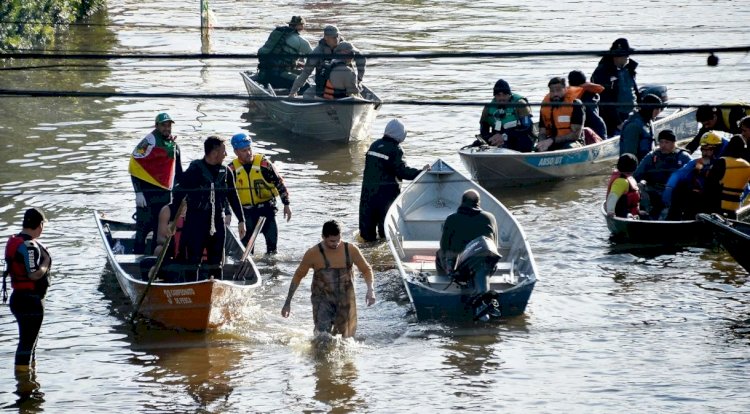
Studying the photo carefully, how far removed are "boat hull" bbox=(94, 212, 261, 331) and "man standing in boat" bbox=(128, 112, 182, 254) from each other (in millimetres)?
452

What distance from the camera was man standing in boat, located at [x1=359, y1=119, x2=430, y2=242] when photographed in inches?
603

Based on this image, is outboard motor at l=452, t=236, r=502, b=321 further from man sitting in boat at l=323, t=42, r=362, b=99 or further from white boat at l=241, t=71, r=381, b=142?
white boat at l=241, t=71, r=381, b=142

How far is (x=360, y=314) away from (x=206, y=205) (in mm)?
2251

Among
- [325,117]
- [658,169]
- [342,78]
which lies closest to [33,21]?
[325,117]

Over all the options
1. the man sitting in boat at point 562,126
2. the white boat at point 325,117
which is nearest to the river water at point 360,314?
the white boat at point 325,117

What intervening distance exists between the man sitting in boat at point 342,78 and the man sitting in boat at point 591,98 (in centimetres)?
355

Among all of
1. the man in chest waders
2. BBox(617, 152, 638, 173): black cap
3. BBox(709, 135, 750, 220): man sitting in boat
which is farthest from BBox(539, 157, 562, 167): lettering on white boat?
the man in chest waders

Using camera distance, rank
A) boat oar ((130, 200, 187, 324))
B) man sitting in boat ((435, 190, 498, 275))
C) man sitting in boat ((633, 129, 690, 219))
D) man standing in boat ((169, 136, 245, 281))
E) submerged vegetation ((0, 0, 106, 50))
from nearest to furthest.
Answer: boat oar ((130, 200, 187, 324)) → man standing in boat ((169, 136, 245, 281)) → man sitting in boat ((435, 190, 498, 275)) → man sitting in boat ((633, 129, 690, 219)) → submerged vegetation ((0, 0, 106, 50))

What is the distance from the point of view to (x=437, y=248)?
1453 centimetres

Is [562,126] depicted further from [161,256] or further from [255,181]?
[161,256]

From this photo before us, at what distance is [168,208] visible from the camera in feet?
41.9

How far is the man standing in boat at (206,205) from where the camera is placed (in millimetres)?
12430

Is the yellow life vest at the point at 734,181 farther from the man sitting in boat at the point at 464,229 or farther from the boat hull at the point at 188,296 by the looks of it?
the boat hull at the point at 188,296

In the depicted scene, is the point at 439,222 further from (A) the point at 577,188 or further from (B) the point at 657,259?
(A) the point at 577,188
